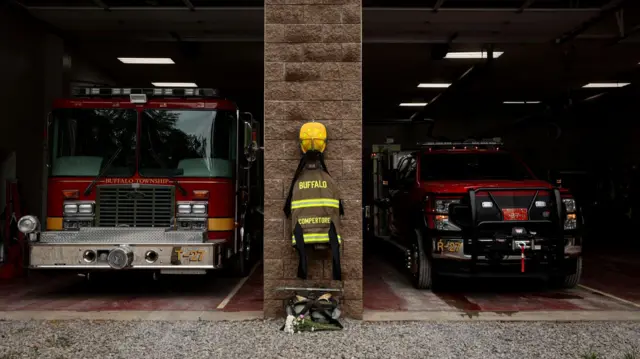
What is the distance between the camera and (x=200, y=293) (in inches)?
333

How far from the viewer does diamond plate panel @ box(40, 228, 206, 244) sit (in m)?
7.42

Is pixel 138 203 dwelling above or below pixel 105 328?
above

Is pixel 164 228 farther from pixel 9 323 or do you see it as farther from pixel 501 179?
pixel 501 179

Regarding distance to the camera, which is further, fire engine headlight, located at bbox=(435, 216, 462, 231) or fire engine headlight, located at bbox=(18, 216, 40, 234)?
fire engine headlight, located at bbox=(435, 216, 462, 231)

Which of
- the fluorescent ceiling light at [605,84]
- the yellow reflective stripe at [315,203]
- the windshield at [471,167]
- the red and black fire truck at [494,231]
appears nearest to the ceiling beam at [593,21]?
the windshield at [471,167]

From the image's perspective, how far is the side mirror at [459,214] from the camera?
26.2 ft

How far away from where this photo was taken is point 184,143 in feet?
26.8

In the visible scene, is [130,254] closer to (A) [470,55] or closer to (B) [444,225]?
(B) [444,225]

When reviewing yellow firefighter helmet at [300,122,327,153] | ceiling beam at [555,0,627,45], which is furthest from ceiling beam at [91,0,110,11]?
ceiling beam at [555,0,627,45]

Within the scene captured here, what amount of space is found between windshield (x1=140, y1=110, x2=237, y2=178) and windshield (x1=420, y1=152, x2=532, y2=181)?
352 centimetres

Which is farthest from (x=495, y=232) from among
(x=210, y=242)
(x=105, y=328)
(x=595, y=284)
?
(x=105, y=328)

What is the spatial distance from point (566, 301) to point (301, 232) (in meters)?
4.11

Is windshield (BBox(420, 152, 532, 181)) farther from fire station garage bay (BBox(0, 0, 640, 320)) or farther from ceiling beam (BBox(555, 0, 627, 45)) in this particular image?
ceiling beam (BBox(555, 0, 627, 45))

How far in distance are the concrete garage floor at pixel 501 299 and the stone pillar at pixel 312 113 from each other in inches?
38.9
